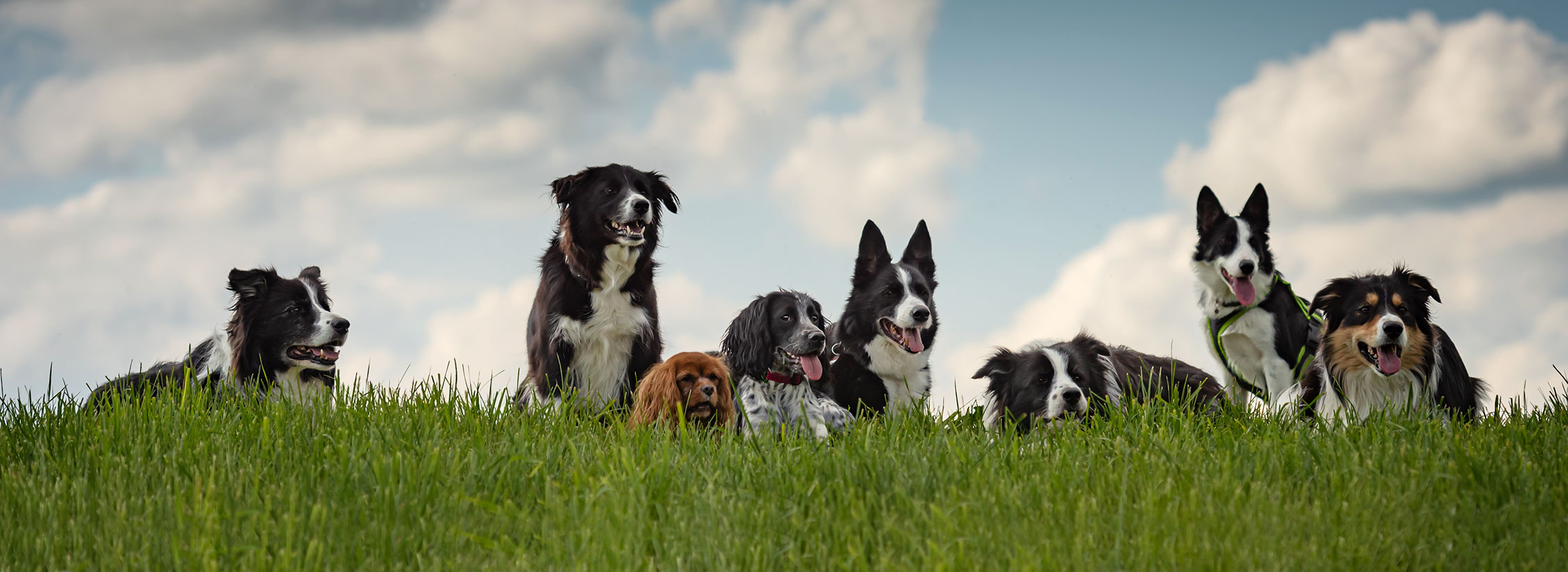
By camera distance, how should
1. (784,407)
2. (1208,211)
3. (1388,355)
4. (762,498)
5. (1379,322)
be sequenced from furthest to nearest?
(1208,211), (784,407), (1388,355), (1379,322), (762,498)

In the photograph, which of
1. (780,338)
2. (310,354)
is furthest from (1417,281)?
(310,354)

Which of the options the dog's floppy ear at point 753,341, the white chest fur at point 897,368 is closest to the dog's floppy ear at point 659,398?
the dog's floppy ear at point 753,341

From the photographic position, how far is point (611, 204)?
316 inches

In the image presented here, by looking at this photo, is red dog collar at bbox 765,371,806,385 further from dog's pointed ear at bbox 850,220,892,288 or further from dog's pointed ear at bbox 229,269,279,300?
dog's pointed ear at bbox 229,269,279,300

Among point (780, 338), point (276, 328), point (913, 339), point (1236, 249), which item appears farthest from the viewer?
point (1236, 249)

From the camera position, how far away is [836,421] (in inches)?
279

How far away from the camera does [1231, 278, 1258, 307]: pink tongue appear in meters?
8.82

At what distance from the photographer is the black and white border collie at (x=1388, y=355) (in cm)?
698

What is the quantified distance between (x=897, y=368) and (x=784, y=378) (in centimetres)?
126

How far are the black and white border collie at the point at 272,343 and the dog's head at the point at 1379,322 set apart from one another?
22.8 feet

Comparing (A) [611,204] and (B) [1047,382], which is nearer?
(B) [1047,382]

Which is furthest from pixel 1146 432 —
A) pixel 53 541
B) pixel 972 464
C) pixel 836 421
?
pixel 53 541

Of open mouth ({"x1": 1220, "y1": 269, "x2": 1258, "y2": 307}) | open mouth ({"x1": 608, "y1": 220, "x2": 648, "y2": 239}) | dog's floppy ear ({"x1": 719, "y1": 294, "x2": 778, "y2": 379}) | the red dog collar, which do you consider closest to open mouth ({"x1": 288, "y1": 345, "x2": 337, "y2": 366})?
open mouth ({"x1": 608, "y1": 220, "x2": 648, "y2": 239})

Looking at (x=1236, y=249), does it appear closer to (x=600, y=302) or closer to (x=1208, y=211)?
(x=1208, y=211)
